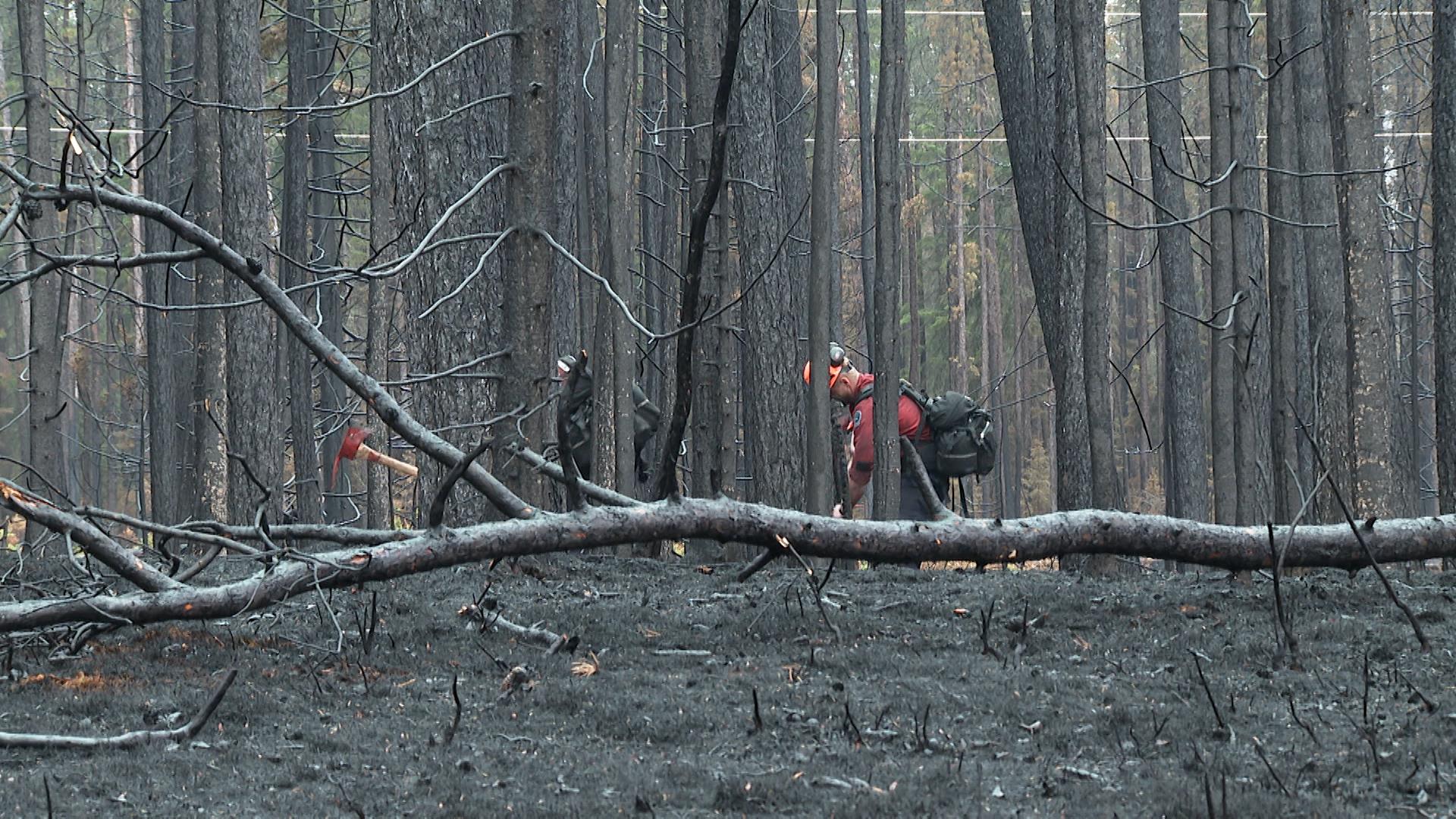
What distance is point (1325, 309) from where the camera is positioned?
10.1 metres

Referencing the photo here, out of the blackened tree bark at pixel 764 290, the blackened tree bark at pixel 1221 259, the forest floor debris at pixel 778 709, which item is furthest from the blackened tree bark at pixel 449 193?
the blackened tree bark at pixel 1221 259

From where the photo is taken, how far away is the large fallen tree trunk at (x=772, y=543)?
4199 millimetres

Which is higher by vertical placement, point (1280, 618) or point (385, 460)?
point (385, 460)

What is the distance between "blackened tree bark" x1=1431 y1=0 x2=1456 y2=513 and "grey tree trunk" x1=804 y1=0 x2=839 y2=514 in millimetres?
4081

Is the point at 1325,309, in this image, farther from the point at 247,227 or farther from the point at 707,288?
the point at 247,227

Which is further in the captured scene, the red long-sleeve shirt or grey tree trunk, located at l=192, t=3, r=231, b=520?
grey tree trunk, located at l=192, t=3, r=231, b=520

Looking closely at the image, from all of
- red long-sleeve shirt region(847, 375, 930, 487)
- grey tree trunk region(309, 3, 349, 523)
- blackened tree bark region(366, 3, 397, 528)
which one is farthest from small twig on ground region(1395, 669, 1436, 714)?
grey tree trunk region(309, 3, 349, 523)

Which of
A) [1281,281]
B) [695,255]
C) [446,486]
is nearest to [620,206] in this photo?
[1281,281]

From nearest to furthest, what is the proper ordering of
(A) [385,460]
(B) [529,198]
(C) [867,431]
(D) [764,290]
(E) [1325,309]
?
(B) [529,198] < (A) [385,460] < (E) [1325,309] < (D) [764,290] < (C) [867,431]

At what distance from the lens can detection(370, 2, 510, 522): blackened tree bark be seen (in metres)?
7.33

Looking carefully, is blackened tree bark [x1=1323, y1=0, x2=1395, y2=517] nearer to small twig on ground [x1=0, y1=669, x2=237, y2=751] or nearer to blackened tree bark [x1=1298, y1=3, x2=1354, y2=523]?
blackened tree bark [x1=1298, y1=3, x2=1354, y2=523]

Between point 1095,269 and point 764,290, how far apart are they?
3.72 meters

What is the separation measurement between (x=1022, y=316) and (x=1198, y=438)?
33.0m

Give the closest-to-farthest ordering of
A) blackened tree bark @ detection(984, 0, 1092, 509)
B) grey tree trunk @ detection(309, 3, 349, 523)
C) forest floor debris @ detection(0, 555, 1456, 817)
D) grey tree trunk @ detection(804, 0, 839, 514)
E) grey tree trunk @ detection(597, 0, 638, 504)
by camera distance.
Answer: forest floor debris @ detection(0, 555, 1456, 817)
blackened tree bark @ detection(984, 0, 1092, 509)
grey tree trunk @ detection(597, 0, 638, 504)
grey tree trunk @ detection(804, 0, 839, 514)
grey tree trunk @ detection(309, 3, 349, 523)
